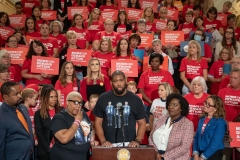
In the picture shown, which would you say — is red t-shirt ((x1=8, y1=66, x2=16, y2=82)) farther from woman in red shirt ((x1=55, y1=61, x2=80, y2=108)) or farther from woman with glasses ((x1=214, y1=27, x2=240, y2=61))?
woman with glasses ((x1=214, y1=27, x2=240, y2=61))

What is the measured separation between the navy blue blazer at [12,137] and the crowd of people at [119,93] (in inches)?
0.4

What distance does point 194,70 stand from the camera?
862cm

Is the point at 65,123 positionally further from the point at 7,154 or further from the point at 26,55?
the point at 26,55

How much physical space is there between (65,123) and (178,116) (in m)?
1.52

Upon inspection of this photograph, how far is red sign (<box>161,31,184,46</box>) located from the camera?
991 cm

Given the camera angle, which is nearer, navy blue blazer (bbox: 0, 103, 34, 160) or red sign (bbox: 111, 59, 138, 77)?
navy blue blazer (bbox: 0, 103, 34, 160)

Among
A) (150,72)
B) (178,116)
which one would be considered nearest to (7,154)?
(178,116)

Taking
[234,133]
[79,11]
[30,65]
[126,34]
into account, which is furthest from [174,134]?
[79,11]

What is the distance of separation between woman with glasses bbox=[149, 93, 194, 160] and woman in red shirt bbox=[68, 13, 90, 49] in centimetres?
460

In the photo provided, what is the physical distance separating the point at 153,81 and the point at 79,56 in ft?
5.28

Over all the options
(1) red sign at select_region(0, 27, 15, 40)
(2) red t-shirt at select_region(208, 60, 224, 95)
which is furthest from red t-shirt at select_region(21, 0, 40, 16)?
(2) red t-shirt at select_region(208, 60, 224, 95)

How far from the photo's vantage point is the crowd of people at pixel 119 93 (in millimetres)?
5430

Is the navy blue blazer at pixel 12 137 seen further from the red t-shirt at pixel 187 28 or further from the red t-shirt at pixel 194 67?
the red t-shirt at pixel 187 28

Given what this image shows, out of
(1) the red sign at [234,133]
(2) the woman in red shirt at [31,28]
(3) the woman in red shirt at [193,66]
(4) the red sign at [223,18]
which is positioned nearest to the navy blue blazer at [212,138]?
(1) the red sign at [234,133]
